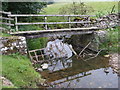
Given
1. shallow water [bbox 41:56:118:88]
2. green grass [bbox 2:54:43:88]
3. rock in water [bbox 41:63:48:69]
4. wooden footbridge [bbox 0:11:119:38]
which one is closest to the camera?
green grass [bbox 2:54:43:88]

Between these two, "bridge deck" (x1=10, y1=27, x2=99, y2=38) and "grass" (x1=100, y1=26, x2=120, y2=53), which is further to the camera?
"grass" (x1=100, y1=26, x2=120, y2=53)

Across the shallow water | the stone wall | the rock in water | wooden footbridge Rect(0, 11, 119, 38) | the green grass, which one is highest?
wooden footbridge Rect(0, 11, 119, 38)

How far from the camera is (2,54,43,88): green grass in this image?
812cm

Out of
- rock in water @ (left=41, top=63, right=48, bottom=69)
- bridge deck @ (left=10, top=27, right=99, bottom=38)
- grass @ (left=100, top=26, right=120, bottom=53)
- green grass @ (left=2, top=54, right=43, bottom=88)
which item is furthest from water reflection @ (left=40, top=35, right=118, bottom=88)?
bridge deck @ (left=10, top=27, right=99, bottom=38)

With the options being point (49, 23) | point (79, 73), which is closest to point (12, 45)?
point (49, 23)

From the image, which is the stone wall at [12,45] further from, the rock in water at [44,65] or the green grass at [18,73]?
the rock in water at [44,65]

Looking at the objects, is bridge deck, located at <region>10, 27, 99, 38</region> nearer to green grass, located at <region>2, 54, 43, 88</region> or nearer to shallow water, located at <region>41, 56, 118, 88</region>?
shallow water, located at <region>41, 56, 118, 88</region>

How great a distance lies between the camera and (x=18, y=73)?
8594 mm

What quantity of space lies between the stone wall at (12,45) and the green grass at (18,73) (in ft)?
1.98

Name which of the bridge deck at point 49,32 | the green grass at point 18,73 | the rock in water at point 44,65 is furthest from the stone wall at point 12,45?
the rock in water at point 44,65

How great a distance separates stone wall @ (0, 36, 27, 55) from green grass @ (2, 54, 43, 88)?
0.60 m

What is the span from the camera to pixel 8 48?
33.5 feet

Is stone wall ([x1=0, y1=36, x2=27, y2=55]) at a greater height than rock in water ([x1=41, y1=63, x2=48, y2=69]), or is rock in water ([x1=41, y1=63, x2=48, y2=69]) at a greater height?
stone wall ([x1=0, y1=36, x2=27, y2=55])

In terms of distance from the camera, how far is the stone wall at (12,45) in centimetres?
1008
